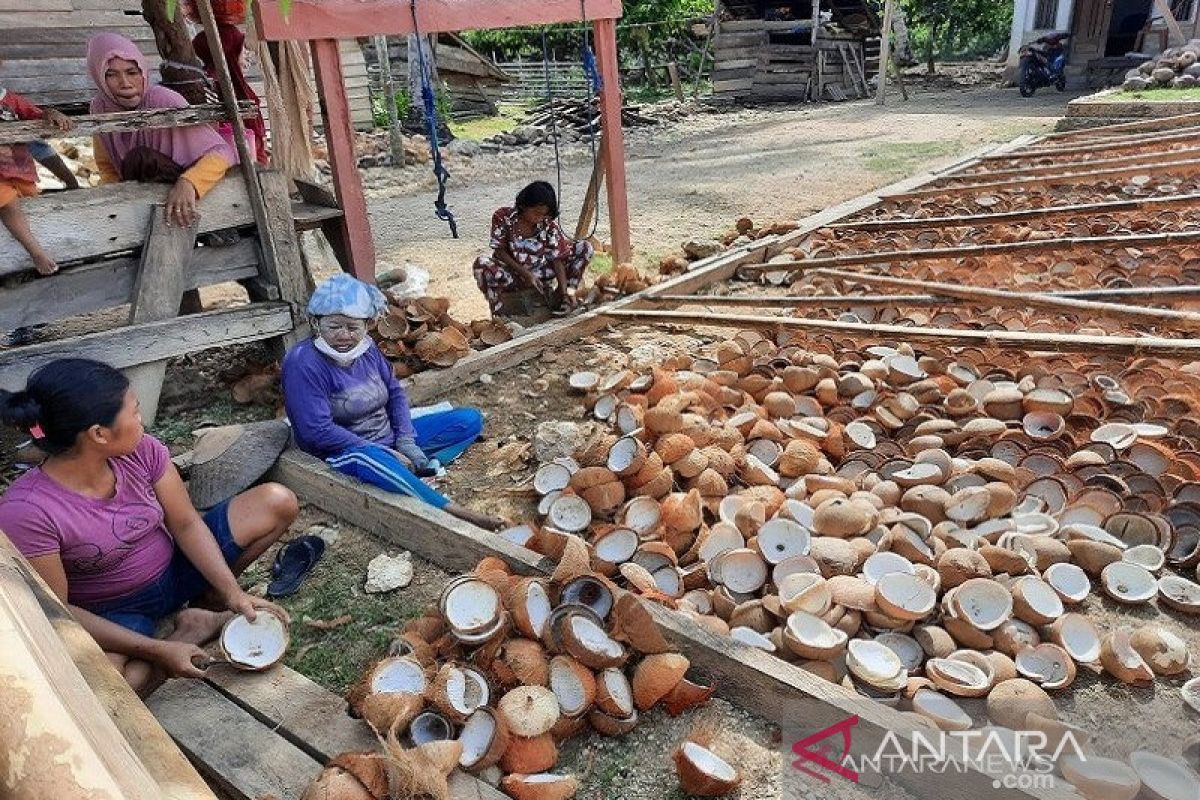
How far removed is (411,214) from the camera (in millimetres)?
8844

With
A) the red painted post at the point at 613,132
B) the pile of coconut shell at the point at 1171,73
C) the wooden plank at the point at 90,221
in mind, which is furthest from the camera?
the pile of coconut shell at the point at 1171,73

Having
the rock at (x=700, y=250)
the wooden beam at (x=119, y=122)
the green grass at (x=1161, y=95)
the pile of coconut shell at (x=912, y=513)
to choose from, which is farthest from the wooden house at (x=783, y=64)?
the wooden beam at (x=119, y=122)

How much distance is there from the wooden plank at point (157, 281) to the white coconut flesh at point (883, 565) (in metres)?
3.20

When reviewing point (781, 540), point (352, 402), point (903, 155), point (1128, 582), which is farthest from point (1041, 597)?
point (903, 155)

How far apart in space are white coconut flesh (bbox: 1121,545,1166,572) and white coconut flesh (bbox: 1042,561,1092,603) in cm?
17

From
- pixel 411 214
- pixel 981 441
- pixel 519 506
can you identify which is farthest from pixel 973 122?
pixel 519 506

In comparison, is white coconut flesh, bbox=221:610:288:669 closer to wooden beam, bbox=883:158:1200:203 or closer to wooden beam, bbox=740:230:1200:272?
wooden beam, bbox=740:230:1200:272

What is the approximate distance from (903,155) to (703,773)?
400 inches

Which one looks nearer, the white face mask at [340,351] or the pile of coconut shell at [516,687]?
the pile of coconut shell at [516,687]

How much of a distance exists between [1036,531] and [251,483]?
289 centimetres

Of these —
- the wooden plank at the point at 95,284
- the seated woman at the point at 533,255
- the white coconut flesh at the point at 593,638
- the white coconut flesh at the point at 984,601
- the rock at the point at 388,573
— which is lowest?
the rock at the point at 388,573

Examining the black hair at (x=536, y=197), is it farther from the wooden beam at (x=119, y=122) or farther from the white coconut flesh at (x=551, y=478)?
the white coconut flesh at (x=551, y=478)

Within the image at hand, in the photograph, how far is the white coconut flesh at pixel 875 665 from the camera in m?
2.13

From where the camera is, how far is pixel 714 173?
34.0 feet
